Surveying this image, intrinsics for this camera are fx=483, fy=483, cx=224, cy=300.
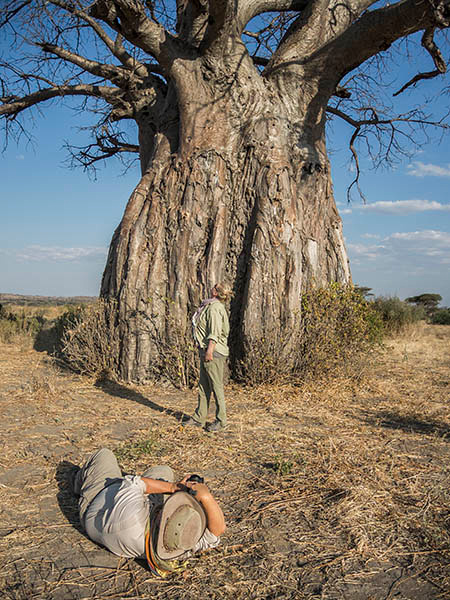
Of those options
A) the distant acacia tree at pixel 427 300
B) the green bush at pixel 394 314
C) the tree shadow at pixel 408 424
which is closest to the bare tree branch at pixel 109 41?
the tree shadow at pixel 408 424

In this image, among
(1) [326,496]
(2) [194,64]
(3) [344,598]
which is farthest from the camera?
(2) [194,64]

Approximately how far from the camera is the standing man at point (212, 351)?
4934mm

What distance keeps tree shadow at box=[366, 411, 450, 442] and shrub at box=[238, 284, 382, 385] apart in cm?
134

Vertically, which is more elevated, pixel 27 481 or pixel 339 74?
pixel 339 74

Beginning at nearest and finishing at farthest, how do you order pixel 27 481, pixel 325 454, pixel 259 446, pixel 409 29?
pixel 27 481, pixel 325 454, pixel 259 446, pixel 409 29

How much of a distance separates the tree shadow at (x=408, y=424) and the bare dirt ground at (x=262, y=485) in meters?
0.02

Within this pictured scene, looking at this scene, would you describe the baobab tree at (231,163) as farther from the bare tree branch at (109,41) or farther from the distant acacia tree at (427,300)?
the distant acacia tree at (427,300)

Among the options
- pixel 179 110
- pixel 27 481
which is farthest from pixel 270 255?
pixel 27 481

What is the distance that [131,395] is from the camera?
6.59 meters

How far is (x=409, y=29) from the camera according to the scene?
6.80 m

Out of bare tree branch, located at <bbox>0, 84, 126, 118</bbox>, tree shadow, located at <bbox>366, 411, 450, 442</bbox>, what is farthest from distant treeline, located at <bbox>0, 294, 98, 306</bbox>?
tree shadow, located at <bbox>366, 411, 450, 442</bbox>

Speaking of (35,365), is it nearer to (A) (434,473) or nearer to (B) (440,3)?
(A) (434,473)

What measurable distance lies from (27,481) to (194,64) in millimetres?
6375

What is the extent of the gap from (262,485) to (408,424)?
8.01 ft
